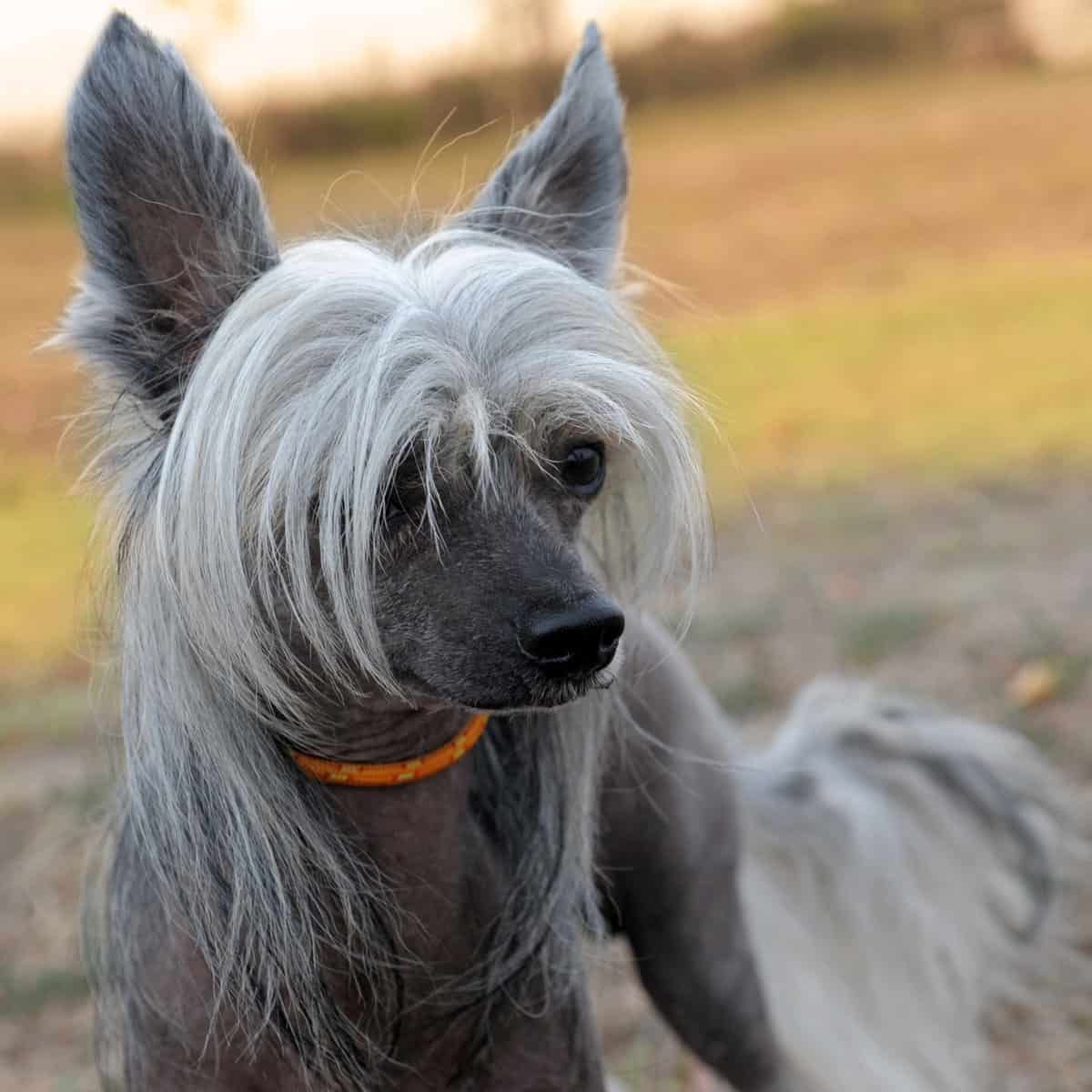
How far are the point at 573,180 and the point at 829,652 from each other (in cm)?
288

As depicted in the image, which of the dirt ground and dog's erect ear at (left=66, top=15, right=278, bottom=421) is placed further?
the dirt ground

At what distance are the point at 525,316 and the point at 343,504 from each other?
12.3 inches

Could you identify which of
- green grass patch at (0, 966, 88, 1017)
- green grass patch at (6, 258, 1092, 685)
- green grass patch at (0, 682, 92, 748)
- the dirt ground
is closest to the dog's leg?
the dirt ground

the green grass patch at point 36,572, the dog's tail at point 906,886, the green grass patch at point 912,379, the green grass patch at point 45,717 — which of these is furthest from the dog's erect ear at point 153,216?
the green grass patch at point 912,379

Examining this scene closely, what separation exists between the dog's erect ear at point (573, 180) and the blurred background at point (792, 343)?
16 centimetres

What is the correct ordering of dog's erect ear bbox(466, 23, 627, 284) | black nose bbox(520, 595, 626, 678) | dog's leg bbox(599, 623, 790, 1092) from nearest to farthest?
black nose bbox(520, 595, 626, 678) → dog's erect ear bbox(466, 23, 627, 284) → dog's leg bbox(599, 623, 790, 1092)

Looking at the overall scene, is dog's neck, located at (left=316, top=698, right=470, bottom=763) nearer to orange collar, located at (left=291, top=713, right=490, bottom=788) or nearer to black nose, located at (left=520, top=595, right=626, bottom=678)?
orange collar, located at (left=291, top=713, right=490, bottom=788)

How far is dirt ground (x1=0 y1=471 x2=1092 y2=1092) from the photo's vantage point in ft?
11.2

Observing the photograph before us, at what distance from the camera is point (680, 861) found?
241 centimetres

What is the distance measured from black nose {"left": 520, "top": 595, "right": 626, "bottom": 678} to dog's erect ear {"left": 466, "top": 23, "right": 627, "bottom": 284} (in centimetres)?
57

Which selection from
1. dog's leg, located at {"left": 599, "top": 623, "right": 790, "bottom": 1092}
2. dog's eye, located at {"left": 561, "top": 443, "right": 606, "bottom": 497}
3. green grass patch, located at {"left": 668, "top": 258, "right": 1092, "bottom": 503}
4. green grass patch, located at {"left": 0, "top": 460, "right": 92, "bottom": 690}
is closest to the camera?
dog's eye, located at {"left": 561, "top": 443, "right": 606, "bottom": 497}

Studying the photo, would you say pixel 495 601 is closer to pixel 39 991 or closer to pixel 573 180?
pixel 573 180

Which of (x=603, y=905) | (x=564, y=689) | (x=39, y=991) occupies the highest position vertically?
(x=564, y=689)

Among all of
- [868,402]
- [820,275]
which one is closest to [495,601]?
[868,402]
